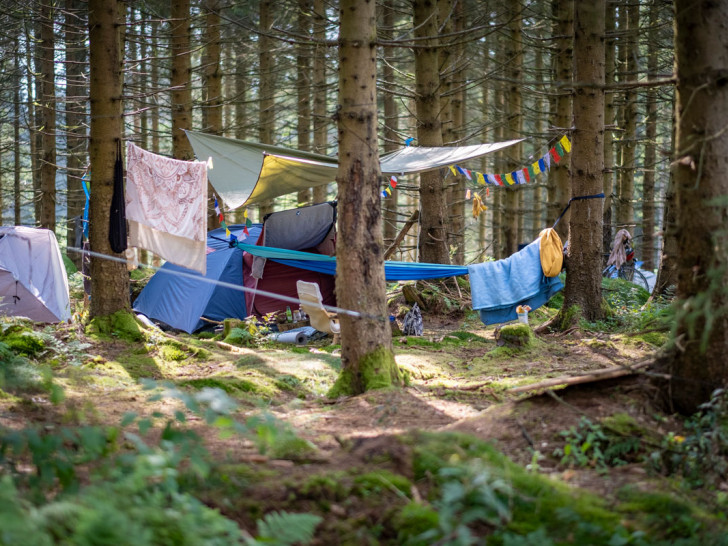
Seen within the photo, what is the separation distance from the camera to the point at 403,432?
284 cm

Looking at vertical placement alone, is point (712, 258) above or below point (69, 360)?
above

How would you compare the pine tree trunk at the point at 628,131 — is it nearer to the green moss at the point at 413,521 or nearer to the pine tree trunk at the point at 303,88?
the pine tree trunk at the point at 303,88

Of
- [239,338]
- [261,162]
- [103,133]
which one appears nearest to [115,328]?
[239,338]

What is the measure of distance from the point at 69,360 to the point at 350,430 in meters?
2.80

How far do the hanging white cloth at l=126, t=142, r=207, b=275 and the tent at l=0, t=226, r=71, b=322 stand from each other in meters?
1.77

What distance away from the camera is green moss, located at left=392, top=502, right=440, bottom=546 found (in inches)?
81.7

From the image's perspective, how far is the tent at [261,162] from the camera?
623cm

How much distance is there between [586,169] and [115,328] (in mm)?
4642

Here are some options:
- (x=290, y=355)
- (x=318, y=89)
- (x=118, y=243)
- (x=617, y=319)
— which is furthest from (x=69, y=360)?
(x=318, y=89)

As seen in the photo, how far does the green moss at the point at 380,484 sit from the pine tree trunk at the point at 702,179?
1414 mm

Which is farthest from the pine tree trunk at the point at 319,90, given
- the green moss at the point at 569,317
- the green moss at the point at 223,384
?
the green moss at the point at 223,384

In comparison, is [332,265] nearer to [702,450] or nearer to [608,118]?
[702,450]

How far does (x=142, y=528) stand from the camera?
6.02 feet

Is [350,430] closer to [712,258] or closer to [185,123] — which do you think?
[712,258]
